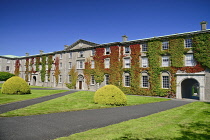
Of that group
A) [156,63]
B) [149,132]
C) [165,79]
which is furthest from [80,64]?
[149,132]

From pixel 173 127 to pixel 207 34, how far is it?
20.4 meters

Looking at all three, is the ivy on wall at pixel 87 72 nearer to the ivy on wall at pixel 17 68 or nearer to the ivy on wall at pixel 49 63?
the ivy on wall at pixel 49 63

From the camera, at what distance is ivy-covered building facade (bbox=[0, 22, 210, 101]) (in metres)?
23.2

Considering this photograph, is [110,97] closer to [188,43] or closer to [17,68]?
[188,43]

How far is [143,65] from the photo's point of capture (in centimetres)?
2872

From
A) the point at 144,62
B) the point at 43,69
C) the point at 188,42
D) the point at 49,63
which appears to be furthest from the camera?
the point at 43,69

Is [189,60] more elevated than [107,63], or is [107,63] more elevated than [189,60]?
[107,63]

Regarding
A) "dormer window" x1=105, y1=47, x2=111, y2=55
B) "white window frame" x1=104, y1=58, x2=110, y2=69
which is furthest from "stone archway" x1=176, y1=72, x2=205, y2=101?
"dormer window" x1=105, y1=47, x2=111, y2=55

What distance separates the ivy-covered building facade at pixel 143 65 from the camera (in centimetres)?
2322

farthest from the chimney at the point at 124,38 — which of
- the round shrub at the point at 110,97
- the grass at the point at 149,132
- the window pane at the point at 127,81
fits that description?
the grass at the point at 149,132

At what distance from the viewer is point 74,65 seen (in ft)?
132

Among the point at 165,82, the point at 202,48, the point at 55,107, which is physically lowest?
the point at 55,107

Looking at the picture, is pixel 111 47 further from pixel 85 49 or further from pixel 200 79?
pixel 200 79

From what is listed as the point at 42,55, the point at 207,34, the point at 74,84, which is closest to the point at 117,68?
the point at 74,84
